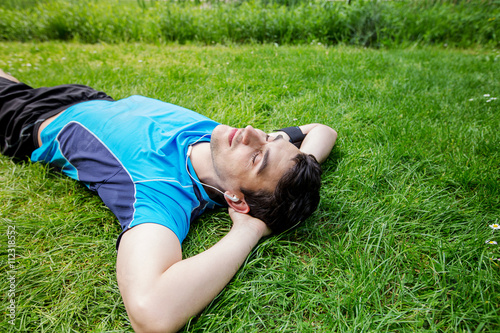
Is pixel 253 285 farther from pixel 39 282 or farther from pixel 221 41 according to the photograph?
pixel 221 41

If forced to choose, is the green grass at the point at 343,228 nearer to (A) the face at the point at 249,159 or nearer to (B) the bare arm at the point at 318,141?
(B) the bare arm at the point at 318,141

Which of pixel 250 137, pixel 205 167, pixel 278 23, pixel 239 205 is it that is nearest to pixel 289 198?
pixel 239 205

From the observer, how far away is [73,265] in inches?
75.3

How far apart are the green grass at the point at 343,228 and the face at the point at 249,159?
0.39 meters

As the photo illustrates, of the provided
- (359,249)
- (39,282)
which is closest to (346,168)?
(359,249)

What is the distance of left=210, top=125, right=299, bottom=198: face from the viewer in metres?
1.96

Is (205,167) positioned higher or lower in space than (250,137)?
lower

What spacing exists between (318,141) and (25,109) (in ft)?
9.11

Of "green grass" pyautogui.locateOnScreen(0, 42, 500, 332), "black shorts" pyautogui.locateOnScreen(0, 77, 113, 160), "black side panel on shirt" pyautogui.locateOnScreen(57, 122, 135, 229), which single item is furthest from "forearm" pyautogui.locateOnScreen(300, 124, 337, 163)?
"black shorts" pyautogui.locateOnScreen(0, 77, 113, 160)

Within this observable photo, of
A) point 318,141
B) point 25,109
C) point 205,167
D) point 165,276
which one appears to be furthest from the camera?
point 25,109

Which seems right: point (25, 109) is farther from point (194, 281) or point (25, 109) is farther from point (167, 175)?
point (194, 281)

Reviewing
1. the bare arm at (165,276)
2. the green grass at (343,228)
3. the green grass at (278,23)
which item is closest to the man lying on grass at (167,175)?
the bare arm at (165,276)

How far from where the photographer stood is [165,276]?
4.88ft

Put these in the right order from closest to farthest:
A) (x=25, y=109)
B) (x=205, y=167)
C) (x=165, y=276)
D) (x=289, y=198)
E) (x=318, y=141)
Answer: (x=165, y=276), (x=289, y=198), (x=205, y=167), (x=318, y=141), (x=25, y=109)
